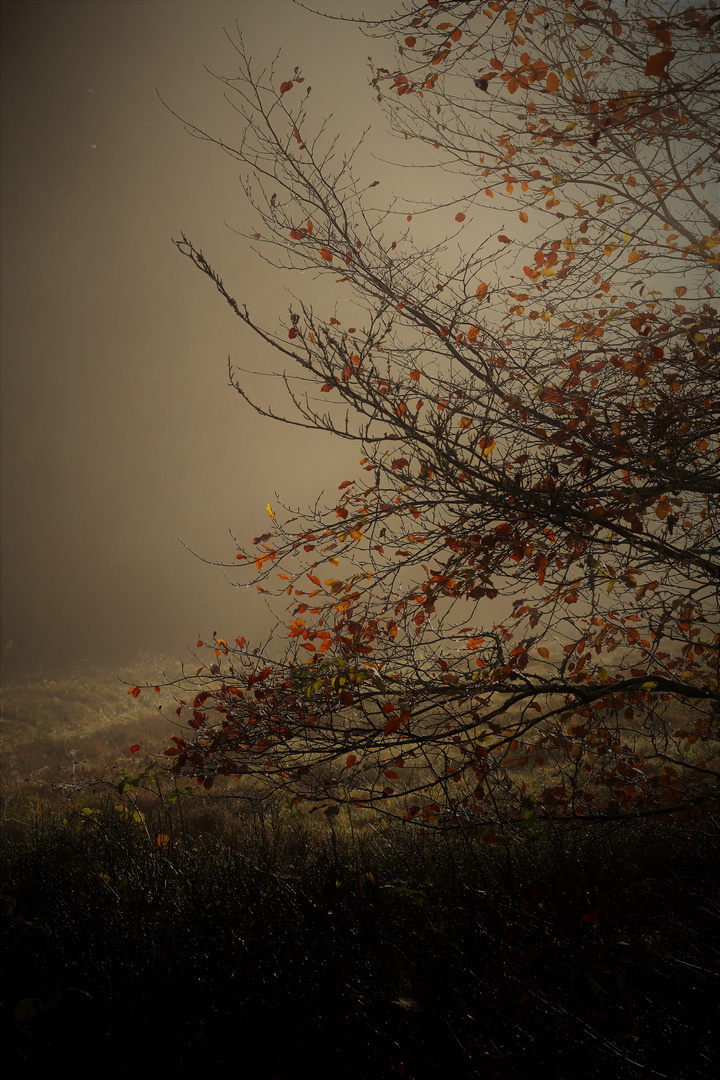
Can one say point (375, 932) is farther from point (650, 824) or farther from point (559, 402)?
point (559, 402)

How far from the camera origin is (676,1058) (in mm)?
2002

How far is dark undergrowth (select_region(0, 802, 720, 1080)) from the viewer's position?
221 centimetres

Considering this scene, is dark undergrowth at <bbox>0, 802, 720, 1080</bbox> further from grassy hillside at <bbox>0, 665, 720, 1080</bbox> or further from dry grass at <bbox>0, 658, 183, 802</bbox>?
dry grass at <bbox>0, 658, 183, 802</bbox>

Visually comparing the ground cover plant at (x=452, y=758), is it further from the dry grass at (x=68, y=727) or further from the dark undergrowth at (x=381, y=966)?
the dry grass at (x=68, y=727)

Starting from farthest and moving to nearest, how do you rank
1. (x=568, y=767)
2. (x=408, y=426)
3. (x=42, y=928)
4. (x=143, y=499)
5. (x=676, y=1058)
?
(x=143, y=499) < (x=568, y=767) < (x=42, y=928) < (x=408, y=426) < (x=676, y=1058)

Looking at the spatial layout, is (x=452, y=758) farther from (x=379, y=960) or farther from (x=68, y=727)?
(x=68, y=727)

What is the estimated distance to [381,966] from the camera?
273cm

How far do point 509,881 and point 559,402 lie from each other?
2.73 m

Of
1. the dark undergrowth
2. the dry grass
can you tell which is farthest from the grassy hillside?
the dry grass

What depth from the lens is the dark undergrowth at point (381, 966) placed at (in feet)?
7.25

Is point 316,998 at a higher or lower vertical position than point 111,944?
lower

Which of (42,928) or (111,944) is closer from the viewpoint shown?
(111,944)

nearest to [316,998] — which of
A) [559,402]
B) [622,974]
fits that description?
[622,974]

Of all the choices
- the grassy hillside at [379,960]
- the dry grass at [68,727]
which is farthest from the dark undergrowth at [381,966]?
the dry grass at [68,727]
